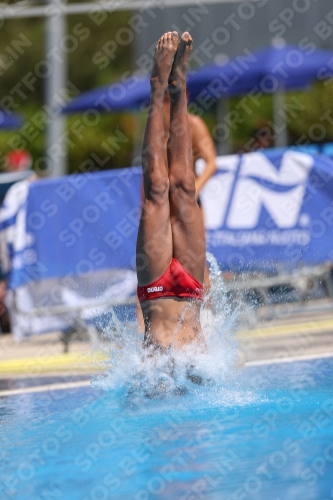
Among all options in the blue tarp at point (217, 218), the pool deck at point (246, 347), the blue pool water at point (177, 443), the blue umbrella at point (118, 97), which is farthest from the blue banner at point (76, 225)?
the blue umbrella at point (118, 97)

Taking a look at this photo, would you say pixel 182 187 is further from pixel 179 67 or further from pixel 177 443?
pixel 177 443

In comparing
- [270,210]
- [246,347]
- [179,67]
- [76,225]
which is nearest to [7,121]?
[76,225]

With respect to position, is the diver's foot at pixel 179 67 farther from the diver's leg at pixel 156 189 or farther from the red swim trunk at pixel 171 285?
the red swim trunk at pixel 171 285

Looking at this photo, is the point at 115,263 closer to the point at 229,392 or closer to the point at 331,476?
the point at 229,392

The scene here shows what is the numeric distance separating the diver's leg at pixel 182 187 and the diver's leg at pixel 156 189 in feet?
0.22

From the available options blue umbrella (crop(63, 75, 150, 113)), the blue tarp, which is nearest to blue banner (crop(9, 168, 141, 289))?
the blue tarp

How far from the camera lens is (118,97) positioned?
51.9 ft

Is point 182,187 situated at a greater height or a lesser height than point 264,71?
lesser

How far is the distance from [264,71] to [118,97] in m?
3.27

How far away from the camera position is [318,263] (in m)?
9.33

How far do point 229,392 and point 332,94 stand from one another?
830 inches

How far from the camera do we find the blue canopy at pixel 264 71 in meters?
13.8

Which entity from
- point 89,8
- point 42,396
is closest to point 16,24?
point 89,8

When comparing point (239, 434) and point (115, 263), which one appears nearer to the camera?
point (239, 434)
